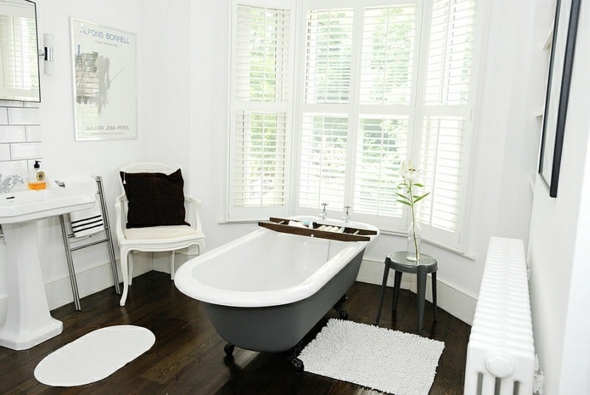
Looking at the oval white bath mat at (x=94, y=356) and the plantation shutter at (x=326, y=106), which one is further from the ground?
the plantation shutter at (x=326, y=106)

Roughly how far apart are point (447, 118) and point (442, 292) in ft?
4.37

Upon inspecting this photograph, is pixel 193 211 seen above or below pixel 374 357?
above

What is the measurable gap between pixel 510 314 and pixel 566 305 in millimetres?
407

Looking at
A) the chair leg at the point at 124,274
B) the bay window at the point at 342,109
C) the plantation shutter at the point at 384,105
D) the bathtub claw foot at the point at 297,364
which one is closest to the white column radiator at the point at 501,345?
the bathtub claw foot at the point at 297,364

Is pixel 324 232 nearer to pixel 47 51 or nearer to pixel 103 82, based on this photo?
pixel 103 82

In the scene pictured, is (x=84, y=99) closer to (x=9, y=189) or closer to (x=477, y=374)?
(x=9, y=189)

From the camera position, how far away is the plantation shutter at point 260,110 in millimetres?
4062

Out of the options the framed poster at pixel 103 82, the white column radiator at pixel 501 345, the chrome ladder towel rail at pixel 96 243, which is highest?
the framed poster at pixel 103 82

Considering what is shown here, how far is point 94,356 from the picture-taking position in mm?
2775

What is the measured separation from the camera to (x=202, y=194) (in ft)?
13.7

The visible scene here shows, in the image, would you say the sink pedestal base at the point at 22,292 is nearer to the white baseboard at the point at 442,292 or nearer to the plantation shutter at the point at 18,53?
the plantation shutter at the point at 18,53

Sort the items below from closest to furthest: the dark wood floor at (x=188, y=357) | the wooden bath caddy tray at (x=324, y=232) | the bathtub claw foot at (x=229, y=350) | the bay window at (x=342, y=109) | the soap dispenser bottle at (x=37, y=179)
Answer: the dark wood floor at (x=188, y=357), the bathtub claw foot at (x=229, y=350), the soap dispenser bottle at (x=37, y=179), the wooden bath caddy tray at (x=324, y=232), the bay window at (x=342, y=109)

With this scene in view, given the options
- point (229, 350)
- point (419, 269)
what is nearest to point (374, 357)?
point (419, 269)

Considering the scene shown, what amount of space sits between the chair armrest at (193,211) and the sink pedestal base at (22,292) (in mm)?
1284
